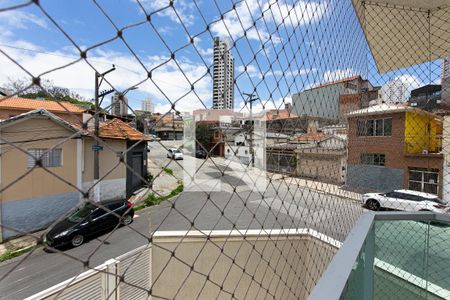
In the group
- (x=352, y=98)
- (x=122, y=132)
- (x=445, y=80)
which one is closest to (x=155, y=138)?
(x=122, y=132)

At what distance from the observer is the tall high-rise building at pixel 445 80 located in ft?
6.89

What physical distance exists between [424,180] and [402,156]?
630 millimetres

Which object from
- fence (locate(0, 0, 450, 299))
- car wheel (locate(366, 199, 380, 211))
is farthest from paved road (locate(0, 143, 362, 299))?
car wheel (locate(366, 199, 380, 211))

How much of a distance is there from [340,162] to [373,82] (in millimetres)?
830

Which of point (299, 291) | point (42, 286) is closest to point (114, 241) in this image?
point (42, 286)

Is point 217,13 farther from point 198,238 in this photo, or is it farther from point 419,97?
point 419,97

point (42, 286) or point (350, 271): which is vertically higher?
point (350, 271)

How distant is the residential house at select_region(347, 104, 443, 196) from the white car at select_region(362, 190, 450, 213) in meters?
0.29

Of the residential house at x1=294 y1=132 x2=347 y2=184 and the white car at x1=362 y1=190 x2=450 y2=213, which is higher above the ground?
the residential house at x1=294 y1=132 x2=347 y2=184

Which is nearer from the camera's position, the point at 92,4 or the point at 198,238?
the point at 92,4

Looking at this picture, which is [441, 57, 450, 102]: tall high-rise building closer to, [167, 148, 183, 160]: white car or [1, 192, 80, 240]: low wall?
[167, 148, 183, 160]: white car

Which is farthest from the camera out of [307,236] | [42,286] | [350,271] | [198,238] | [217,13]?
[42,286]

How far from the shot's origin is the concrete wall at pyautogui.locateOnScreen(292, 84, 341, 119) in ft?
4.07

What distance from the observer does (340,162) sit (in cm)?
254
